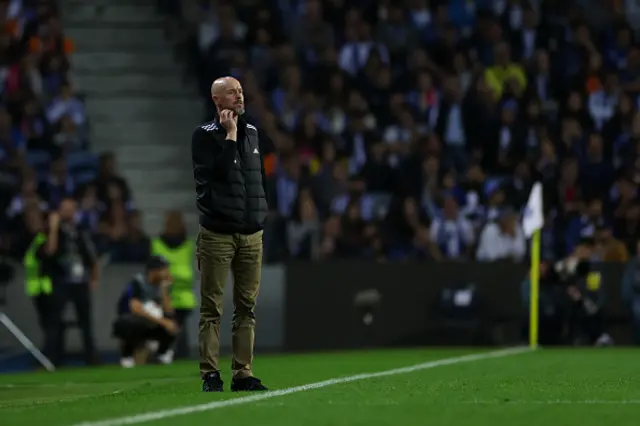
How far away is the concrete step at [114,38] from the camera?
26797 mm

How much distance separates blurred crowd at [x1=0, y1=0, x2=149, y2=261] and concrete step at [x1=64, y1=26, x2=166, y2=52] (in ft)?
2.33

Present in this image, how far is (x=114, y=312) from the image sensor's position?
2216 cm

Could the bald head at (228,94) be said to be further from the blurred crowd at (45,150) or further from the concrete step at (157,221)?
the concrete step at (157,221)

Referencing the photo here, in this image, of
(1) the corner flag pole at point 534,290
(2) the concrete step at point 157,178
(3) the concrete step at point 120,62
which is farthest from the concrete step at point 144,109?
(1) the corner flag pole at point 534,290

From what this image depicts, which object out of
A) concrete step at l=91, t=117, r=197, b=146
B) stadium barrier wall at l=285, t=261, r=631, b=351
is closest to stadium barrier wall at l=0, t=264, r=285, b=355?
stadium barrier wall at l=285, t=261, r=631, b=351

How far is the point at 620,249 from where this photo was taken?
885 inches

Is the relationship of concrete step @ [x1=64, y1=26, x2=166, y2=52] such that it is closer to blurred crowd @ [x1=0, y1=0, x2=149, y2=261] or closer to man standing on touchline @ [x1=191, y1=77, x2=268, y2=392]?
blurred crowd @ [x1=0, y1=0, x2=149, y2=261]

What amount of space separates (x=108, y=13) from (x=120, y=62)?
3.30 ft

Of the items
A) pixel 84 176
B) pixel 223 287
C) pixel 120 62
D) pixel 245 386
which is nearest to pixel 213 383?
pixel 245 386

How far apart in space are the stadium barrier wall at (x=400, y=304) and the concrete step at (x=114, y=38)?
6564 mm

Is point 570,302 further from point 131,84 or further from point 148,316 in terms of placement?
point 131,84

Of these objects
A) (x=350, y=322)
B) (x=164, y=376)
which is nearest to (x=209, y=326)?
(x=164, y=376)

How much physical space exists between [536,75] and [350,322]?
602cm

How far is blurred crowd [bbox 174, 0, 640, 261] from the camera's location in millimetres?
23172
